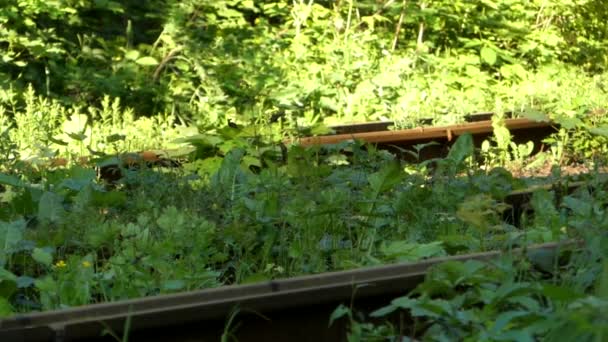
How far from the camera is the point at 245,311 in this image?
3.42 meters

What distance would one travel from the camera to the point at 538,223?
16.9 feet

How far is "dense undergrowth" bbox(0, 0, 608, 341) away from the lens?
3.81m

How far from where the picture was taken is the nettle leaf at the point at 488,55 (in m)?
14.5

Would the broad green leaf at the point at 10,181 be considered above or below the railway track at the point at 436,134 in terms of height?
above

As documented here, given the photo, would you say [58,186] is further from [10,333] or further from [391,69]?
[391,69]

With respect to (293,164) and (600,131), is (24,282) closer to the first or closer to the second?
(293,164)

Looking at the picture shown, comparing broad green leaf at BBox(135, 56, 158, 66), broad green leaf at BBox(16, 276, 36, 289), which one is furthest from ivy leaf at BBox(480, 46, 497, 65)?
broad green leaf at BBox(16, 276, 36, 289)

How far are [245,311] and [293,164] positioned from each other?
7.39 feet

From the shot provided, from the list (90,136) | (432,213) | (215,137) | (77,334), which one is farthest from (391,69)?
(77,334)

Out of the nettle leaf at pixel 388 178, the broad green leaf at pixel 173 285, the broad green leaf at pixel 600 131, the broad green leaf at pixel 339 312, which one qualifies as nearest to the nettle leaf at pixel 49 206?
the broad green leaf at pixel 173 285

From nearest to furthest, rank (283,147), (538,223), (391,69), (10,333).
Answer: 1. (10,333)
2. (538,223)
3. (283,147)
4. (391,69)

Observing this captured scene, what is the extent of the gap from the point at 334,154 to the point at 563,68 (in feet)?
29.5

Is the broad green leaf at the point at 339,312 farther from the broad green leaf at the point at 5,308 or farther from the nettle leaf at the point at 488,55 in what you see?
the nettle leaf at the point at 488,55

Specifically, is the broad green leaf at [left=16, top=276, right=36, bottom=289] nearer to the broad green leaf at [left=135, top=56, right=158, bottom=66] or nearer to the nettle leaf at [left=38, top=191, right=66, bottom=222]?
the nettle leaf at [left=38, top=191, right=66, bottom=222]
